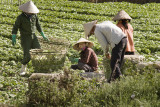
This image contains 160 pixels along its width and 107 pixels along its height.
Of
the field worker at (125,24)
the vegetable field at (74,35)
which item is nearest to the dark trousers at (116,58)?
the vegetable field at (74,35)

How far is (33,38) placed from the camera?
303 inches

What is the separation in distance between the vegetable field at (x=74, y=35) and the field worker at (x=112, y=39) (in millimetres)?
702

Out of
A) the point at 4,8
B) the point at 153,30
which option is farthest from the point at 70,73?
the point at 4,8

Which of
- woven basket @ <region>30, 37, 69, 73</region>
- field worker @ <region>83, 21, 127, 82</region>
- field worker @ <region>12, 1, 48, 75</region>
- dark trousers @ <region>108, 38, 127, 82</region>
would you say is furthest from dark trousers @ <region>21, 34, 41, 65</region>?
dark trousers @ <region>108, 38, 127, 82</region>

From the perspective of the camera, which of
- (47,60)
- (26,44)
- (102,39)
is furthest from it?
(26,44)

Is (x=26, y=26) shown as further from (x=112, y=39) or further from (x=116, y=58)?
(x=116, y=58)

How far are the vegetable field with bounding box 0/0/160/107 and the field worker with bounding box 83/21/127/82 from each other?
0.70m

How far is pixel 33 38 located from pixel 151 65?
3.00m

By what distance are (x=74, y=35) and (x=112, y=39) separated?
22.6ft

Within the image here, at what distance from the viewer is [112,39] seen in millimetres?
6324

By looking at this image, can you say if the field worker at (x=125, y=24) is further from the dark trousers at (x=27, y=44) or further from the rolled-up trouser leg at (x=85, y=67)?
the dark trousers at (x=27, y=44)

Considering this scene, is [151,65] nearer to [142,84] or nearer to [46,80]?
[142,84]

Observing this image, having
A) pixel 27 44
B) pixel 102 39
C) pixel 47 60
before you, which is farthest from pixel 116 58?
pixel 27 44

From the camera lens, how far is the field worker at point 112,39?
20.4 ft
